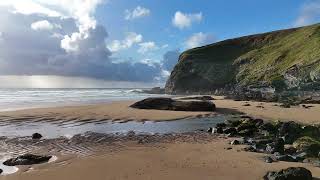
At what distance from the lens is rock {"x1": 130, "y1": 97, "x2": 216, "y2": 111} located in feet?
116

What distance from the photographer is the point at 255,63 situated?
105 m

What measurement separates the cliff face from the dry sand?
5240cm

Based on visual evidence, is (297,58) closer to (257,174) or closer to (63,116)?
(63,116)

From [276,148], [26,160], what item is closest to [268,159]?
[276,148]

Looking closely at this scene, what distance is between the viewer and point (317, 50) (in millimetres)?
81625

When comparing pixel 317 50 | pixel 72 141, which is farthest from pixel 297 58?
pixel 72 141

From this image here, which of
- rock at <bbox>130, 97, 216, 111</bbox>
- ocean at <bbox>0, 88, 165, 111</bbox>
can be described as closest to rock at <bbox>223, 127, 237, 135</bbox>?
rock at <bbox>130, 97, 216, 111</bbox>

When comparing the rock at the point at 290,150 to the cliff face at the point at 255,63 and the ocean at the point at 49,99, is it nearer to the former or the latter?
the ocean at the point at 49,99

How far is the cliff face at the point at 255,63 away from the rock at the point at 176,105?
33.7 m

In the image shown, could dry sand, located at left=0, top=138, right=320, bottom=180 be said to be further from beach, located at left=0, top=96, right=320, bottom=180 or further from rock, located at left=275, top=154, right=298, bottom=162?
rock, located at left=275, top=154, right=298, bottom=162

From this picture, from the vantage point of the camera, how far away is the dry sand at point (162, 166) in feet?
39.5

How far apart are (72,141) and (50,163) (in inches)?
200

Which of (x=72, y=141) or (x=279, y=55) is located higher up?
(x=279, y=55)

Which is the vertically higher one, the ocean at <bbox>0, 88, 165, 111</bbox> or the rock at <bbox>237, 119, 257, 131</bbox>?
the ocean at <bbox>0, 88, 165, 111</bbox>
